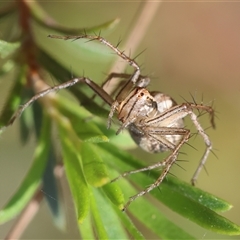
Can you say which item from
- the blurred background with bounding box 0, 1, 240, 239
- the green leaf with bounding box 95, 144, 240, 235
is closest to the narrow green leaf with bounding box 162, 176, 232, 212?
the green leaf with bounding box 95, 144, 240, 235

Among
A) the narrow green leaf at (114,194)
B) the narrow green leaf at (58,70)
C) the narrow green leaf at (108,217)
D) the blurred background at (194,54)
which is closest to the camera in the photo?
the narrow green leaf at (114,194)

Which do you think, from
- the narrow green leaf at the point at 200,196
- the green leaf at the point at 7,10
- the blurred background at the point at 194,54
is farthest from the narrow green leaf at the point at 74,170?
the blurred background at the point at 194,54

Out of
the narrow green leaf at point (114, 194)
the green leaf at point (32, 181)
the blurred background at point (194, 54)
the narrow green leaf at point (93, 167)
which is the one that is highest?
the blurred background at point (194, 54)

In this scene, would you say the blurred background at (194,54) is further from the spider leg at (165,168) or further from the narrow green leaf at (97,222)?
the narrow green leaf at (97,222)

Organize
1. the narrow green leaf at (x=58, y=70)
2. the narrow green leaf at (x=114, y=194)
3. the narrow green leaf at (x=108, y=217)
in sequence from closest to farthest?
1. the narrow green leaf at (x=114, y=194)
2. the narrow green leaf at (x=108, y=217)
3. the narrow green leaf at (x=58, y=70)

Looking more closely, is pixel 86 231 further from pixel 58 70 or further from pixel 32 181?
pixel 58 70

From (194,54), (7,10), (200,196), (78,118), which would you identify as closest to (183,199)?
(200,196)

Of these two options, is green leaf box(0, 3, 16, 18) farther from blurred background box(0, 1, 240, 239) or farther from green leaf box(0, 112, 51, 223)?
blurred background box(0, 1, 240, 239)
